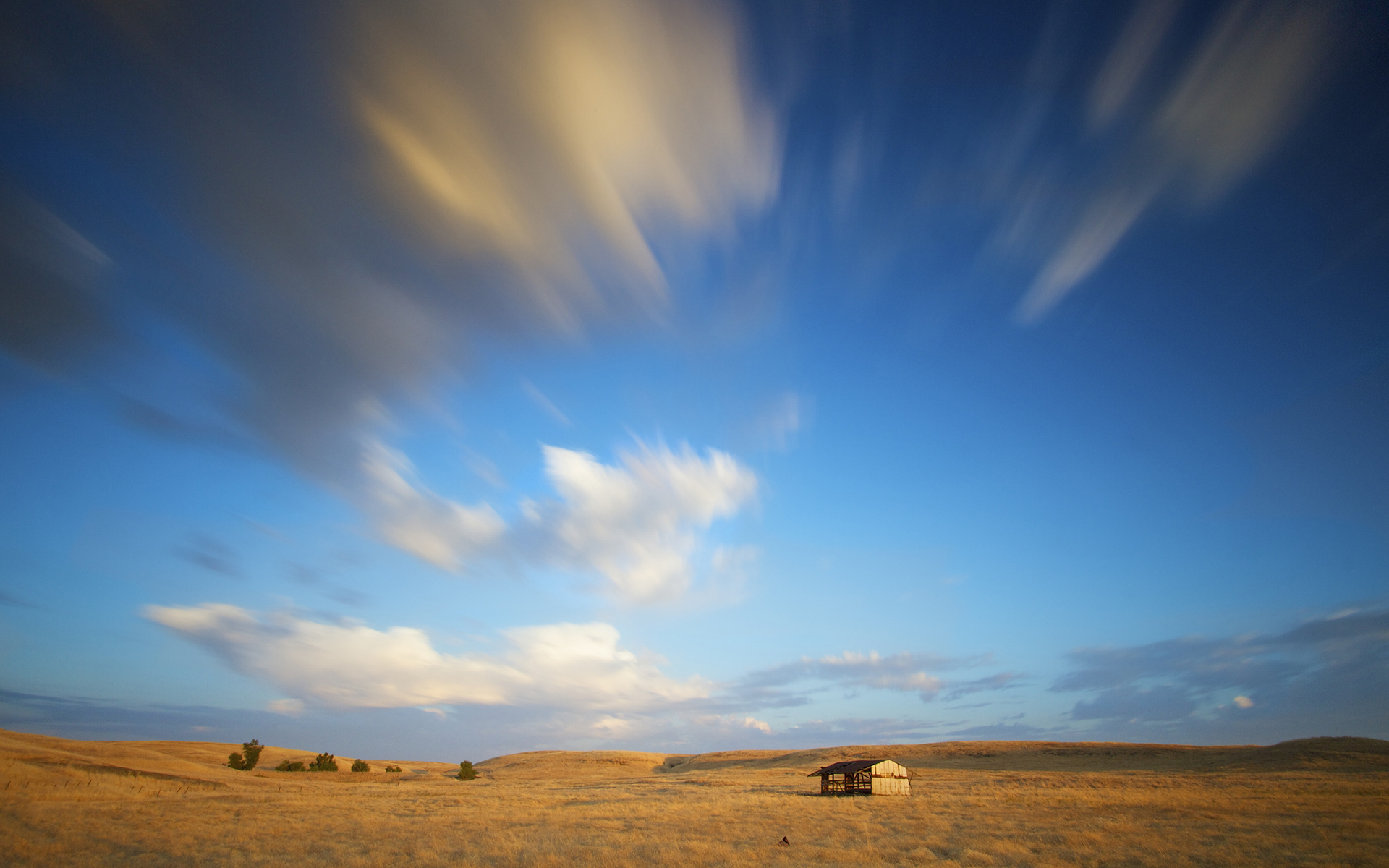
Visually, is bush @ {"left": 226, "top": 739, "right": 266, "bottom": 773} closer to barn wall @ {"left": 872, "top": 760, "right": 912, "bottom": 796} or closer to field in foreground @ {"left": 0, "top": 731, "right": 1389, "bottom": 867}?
field in foreground @ {"left": 0, "top": 731, "right": 1389, "bottom": 867}

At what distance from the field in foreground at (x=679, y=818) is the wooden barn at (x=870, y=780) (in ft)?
6.10

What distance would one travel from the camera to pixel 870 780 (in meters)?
47.3

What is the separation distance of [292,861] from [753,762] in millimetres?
86167

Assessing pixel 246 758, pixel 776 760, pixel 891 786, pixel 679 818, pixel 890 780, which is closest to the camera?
pixel 679 818

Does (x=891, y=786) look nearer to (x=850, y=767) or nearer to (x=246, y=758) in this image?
(x=850, y=767)

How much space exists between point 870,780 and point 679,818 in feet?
76.3

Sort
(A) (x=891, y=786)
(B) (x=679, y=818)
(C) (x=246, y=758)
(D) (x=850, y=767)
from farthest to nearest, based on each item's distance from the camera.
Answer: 1. (C) (x=246, y=758)
2. (D) (x=850, y=767)
3. (A) (x=891, y=786)
4. (B) (x=679, y=818)

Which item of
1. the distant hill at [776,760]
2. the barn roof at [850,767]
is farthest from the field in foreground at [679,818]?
the barn roof at [850,767]

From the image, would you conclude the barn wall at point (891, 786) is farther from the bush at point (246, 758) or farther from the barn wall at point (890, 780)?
the bush at point (246, 758)

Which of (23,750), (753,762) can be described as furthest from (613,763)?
(23,750)

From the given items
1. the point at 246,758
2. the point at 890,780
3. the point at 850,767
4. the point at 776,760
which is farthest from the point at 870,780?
the point at 246,758

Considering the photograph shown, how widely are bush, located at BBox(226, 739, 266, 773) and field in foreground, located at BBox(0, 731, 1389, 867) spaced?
3.92m

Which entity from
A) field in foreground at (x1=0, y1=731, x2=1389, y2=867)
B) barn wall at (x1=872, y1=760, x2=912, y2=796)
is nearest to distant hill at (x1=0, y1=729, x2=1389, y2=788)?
field in foreground at (x1=0, y1=731, x2=1389, y2=867)

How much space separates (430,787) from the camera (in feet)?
171
